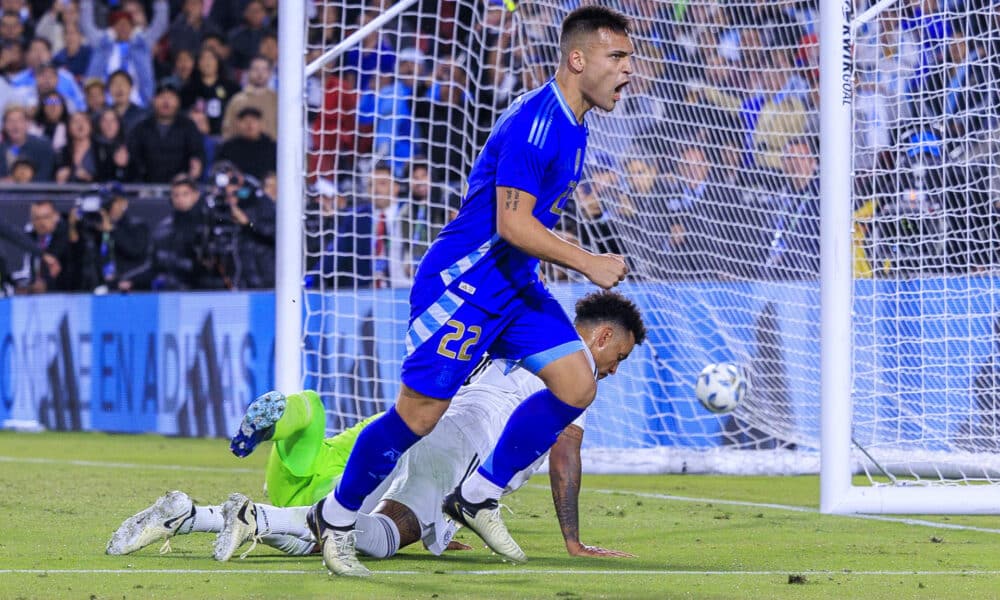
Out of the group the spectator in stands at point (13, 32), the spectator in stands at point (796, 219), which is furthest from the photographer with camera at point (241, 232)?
the spectator in stands at point (13, 32)

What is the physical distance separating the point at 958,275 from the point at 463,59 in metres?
4.75

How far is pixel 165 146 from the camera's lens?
15227mm

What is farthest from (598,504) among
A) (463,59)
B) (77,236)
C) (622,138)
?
(77,236)

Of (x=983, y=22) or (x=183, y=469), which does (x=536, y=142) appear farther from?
(x=183, y=469)

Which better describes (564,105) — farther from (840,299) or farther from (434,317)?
(840,299)

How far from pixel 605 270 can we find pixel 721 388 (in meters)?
4.20

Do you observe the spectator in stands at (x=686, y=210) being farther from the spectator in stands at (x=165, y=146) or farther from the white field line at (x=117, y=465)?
the spectator in stands at (x=165, y=146)

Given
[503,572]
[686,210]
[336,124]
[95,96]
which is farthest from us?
[95,96]

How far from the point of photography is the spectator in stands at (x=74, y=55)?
17641mm

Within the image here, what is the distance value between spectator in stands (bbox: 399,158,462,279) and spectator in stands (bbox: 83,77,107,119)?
6172mm

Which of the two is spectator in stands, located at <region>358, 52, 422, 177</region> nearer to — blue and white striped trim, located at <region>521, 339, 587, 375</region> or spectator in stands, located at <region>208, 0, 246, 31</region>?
spectator in stands, located at <region>208, 0, 246, 31</region>

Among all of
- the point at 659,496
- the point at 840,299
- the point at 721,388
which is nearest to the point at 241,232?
the point at 721,388

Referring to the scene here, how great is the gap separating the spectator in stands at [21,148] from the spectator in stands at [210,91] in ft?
4.92

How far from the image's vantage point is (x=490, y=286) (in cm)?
514
